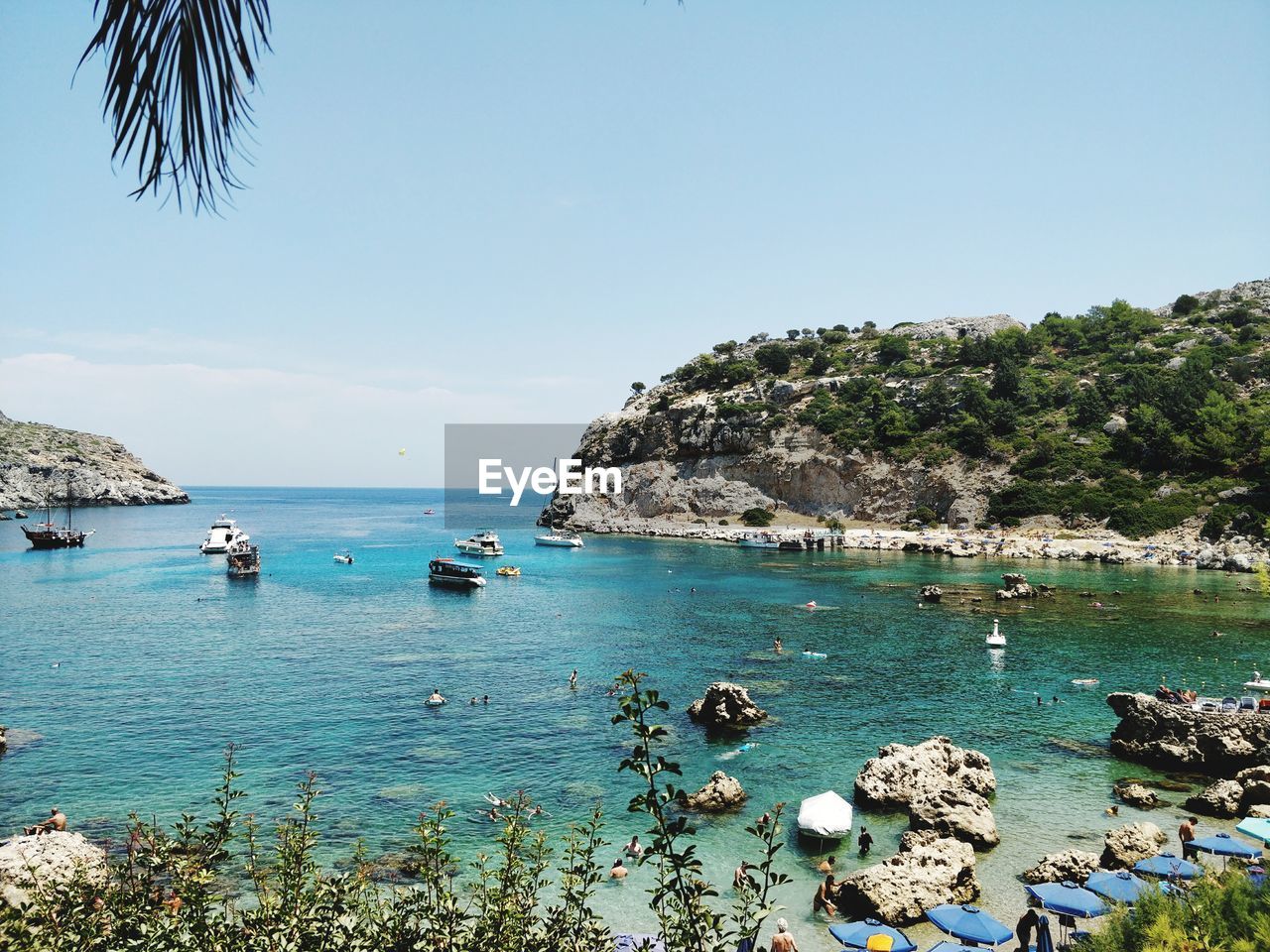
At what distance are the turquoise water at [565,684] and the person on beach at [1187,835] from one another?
1.04 metres

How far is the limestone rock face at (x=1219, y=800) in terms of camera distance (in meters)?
22.5

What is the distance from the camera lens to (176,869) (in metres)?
7.64

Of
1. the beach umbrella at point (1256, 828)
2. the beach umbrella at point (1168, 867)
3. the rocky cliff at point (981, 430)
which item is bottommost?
the beach umbrella at point (1168, 867)

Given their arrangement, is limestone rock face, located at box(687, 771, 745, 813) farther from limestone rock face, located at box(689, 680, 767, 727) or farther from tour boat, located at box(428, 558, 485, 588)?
tour boat, located at box(428, 558, 485, 588)

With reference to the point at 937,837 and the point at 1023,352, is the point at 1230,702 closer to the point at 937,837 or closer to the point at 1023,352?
the point at 937,837

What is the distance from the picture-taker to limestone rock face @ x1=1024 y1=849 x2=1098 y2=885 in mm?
18594

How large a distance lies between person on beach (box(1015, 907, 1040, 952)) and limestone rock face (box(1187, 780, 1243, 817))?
34.9 feet

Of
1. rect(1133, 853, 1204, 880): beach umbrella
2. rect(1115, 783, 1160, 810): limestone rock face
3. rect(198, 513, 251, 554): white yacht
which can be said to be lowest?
rect(1115, 783, 1160, 810): limestone rock face

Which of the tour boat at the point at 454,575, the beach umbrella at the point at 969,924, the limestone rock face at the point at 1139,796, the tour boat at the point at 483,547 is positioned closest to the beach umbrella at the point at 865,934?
the beach umbrella at the point at 969,924

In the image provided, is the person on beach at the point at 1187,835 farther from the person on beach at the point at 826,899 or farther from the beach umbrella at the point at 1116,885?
the person on beach at the point at 826,899

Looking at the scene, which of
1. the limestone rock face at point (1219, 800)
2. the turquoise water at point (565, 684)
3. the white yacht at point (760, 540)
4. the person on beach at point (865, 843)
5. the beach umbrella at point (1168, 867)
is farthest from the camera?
the white yacht at point (760, 540)

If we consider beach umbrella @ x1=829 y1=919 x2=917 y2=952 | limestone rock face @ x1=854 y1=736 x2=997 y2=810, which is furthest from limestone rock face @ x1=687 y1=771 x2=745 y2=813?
beach umbrella @ x1=829 y1=919 x2=917 y2=952

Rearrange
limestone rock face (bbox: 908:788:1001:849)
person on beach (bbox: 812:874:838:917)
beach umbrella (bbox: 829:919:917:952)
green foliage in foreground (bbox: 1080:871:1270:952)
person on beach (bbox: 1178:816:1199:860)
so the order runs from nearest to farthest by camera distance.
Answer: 1. green foliage in foreground (bbox: 1080:871:1270:952)
2. beach umbrella (bbox: 829:919:917:952)
3. person on beach (bbox: 812:874:838:917)
4. person on beach (bbox: 1178:816:1199:860)
5. limestone rock face (bbox: 908:788:1001:849)

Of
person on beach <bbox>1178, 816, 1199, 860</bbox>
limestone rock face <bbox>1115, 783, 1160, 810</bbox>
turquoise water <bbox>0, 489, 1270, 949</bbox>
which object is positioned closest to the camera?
person on beach <bbox>1178, 816, 1199, 860</bbox>
